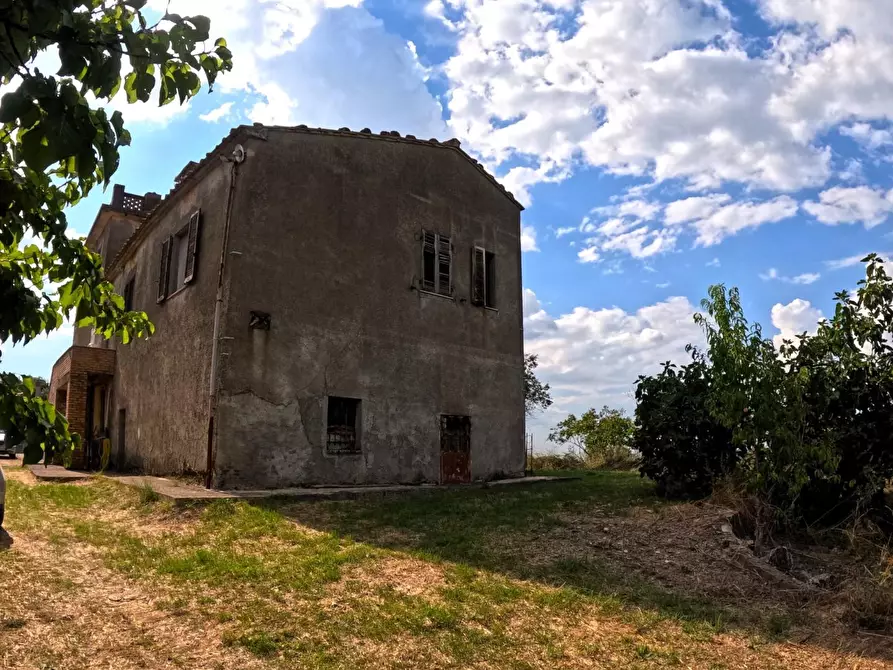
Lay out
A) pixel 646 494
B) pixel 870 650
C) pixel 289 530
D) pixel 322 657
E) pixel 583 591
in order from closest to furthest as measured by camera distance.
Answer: pixel 322 657, pixel 870 650, pixel 583 591, pixel 289 530, pixel 646 494

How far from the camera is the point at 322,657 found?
485cm

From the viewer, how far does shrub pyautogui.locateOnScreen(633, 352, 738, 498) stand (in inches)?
431

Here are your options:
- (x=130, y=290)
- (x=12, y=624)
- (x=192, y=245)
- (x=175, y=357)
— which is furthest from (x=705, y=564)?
(x=130, y=290)

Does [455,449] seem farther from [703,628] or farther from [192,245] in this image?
[703,628]

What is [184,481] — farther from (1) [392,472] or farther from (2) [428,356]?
(2) [428,356]

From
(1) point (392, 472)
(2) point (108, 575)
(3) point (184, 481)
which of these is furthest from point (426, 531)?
(3) point (184, 481)

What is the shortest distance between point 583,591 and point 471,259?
413 inches

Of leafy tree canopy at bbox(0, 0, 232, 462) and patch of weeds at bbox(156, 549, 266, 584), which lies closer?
leafy tree canopy at bbox(0, 0, 232, 462)

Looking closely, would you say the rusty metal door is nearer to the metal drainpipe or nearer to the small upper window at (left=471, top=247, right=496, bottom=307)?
the small upper window at (left=471, top=247, right=496, bottom=307)

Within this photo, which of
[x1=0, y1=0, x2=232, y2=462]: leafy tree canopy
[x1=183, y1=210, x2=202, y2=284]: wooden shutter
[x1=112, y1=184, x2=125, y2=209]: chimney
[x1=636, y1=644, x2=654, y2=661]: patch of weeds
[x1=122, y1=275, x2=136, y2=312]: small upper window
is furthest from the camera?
[x1=112, y1=184, x2=125, y2=209]: chimney

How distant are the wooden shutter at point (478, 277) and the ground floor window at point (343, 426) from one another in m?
4.11

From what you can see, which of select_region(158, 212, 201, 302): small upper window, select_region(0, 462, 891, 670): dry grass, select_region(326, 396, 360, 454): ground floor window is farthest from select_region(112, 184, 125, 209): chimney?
select_region(0, 462, 891, 670): dry grass

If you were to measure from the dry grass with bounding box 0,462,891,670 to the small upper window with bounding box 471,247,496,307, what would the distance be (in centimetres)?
686

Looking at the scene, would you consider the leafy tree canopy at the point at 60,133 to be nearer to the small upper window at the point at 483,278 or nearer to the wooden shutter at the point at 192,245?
the wooden shutter at the point at 192,245
